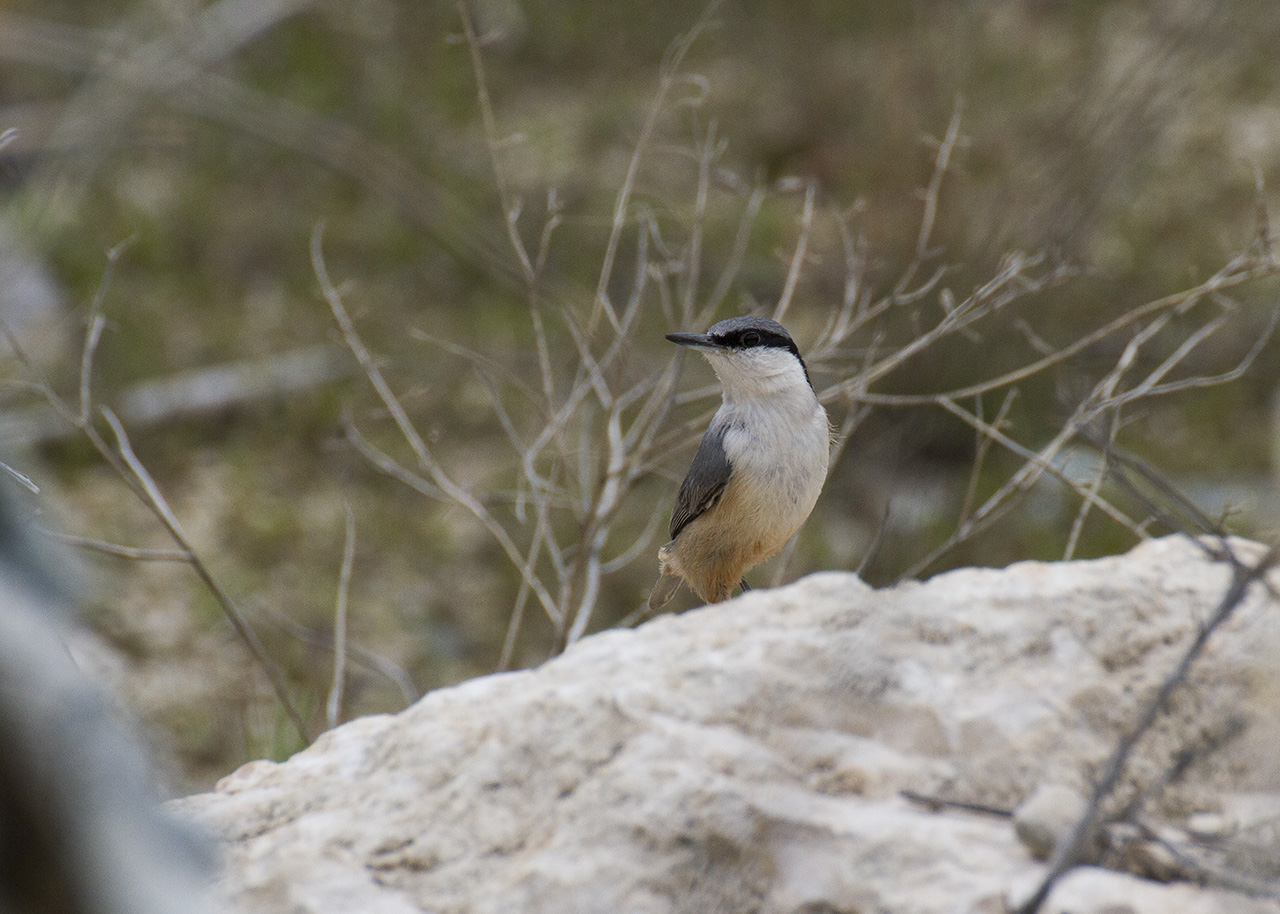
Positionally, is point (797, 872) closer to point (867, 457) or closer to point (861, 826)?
point (861, 826)

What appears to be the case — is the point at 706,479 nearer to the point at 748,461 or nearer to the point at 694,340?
the point at 748,461

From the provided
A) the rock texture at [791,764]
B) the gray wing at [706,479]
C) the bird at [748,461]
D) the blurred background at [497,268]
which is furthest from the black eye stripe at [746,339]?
the rock texture at [791,764]

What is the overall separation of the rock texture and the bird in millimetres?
1243

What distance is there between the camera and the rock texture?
6.07 ft

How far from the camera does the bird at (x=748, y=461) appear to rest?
362cm

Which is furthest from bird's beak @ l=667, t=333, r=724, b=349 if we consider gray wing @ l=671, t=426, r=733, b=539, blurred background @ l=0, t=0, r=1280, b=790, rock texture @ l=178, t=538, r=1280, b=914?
rock texture @ l=178, t=538, r=1280, b=914

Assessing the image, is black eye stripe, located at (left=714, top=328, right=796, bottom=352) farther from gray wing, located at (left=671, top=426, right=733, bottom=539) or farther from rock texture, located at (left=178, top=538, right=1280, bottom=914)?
rock texture, located at (left=178, top=538, right=1280, bottom=914)

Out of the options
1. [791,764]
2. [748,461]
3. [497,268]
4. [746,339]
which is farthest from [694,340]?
[791,764]

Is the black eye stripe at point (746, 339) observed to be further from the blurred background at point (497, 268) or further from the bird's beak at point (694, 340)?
the blurred background at point (497, 268)

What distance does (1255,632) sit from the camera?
2133 mm

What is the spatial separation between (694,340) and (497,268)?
39.1 inches

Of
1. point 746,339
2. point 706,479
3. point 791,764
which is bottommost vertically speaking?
point 706,479

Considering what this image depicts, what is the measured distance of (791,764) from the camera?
6.63 feet

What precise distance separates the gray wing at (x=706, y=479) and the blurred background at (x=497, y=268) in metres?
0.90
